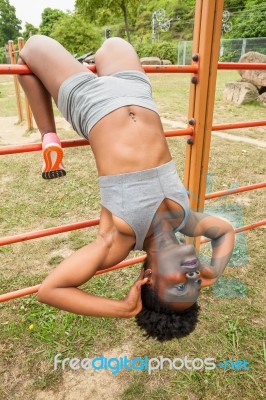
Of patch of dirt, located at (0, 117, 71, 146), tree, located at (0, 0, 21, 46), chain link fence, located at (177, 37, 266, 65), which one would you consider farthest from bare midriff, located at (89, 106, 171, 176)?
tree, located at (0, 0, 21, 46)

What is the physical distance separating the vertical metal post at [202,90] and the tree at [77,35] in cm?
2580

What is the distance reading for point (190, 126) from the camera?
7.24 feet

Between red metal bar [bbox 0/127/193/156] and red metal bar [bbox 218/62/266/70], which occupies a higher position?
red metal bar [bbox 218/62/266/70]

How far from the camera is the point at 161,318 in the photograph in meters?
1.52

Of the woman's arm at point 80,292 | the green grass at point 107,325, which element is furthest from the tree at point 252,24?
the woman's arm at point 80,292

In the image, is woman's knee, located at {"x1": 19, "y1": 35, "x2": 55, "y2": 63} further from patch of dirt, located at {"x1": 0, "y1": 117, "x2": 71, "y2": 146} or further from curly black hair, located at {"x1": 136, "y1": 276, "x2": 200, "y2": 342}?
patch of dirt, located at {"x1": 0, "y1": 117, "x2": 71, "y2": 146}

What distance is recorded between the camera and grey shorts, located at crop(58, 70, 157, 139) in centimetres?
174

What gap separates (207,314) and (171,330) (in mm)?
902

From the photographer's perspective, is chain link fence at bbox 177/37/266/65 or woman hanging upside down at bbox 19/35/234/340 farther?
chain link fence at bbox 177/37/266/65

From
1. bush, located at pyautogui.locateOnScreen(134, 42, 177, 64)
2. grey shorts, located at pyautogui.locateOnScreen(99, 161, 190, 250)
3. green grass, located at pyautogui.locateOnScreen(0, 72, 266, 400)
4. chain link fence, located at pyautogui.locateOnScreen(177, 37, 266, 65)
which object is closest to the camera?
grey shorts, located at pyautogui.locateOnScreen(99, 161, 190, 250)

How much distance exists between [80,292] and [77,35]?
1100 inches

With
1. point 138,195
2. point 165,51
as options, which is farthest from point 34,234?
point 165,51

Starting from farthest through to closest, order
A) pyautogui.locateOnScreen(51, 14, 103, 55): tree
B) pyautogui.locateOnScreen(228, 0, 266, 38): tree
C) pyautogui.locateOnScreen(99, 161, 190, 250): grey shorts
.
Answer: pyautogui.locateOnScreen(51, 14, 103, 55): tree → pyautogui.locateOnScreen(228, 0, 266, 38): tree → pyautogui.locateOnScreen(99, 161, 190, 250): grey shorts

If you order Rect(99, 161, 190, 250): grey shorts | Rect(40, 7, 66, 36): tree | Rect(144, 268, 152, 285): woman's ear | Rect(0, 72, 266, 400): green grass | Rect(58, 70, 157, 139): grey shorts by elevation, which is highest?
Rect(40, 7, 66, 36): tree
